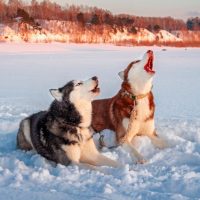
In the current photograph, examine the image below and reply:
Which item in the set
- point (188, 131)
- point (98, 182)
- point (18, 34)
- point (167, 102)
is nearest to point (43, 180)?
point (98, 182)

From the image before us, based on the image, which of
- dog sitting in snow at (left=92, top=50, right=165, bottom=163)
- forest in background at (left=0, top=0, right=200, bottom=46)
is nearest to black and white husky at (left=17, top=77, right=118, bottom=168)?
dog sitting in snow at (left=92, top=50, right=165, bottom=163)

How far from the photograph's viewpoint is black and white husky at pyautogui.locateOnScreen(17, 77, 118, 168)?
4877mm

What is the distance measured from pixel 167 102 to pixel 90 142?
17.6 ft

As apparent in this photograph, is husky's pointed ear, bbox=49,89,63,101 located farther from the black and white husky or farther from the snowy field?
the snowy field

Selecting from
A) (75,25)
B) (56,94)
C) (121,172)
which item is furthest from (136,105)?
(75,25)

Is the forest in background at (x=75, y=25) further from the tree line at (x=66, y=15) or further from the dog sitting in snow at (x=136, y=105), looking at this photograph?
the dog sitting in snow at (x=136, y=105)

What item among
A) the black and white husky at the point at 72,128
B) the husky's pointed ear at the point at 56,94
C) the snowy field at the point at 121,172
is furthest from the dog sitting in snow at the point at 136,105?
the husky's pointed ear at the point at 56,94

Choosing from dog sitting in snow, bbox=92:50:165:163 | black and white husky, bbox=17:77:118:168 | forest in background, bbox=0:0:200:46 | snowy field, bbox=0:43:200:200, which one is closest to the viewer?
snowy field, bbox=0:43:200:200

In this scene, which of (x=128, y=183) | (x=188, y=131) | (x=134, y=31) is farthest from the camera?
(x=134, y=31)

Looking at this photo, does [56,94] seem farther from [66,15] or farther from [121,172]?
[66,15]

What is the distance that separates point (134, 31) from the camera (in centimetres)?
8175

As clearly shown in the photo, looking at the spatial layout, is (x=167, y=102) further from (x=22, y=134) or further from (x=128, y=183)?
(x=128, y=183)

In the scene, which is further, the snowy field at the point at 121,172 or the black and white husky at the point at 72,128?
the black and white husky at the point at 72,128

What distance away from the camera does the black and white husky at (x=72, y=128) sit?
16.0 feet
